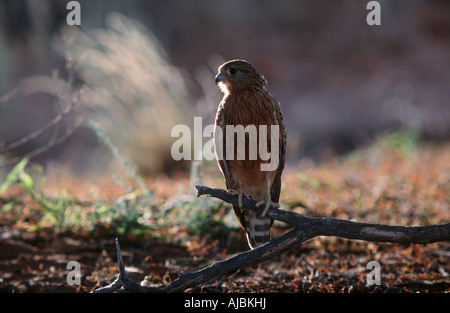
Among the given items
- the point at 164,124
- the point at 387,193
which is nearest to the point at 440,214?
the point at 387,193

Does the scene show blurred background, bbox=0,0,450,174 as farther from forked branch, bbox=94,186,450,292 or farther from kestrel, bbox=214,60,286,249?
forked branch, bbox=94,186,450,292

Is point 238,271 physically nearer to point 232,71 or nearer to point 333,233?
point 333,233

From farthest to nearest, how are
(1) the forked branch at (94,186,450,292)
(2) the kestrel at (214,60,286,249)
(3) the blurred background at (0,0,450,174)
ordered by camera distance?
1. (3) the blurred background at (0,0,450,174)
2. (2) the kestrel at (214,60,286,249)
3. (1) the forked branch at (94,186,450,292)

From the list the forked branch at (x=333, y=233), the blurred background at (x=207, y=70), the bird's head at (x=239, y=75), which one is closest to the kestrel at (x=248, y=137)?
the bird's head at (x=239, y=75)

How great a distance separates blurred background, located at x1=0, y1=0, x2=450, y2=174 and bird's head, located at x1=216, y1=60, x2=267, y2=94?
2.45 metres

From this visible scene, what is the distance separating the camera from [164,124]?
602cm

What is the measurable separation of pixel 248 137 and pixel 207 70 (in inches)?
397

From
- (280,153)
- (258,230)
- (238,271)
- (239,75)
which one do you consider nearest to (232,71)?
(239,75)

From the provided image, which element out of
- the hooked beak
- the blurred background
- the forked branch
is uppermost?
the blurred background

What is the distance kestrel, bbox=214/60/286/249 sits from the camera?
274cm

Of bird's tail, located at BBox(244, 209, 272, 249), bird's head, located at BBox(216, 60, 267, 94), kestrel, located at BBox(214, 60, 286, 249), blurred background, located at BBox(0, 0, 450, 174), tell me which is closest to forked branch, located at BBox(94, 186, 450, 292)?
kestrel, located at BBox(214, 60, 286, 249)

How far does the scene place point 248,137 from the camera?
2.72 meters
